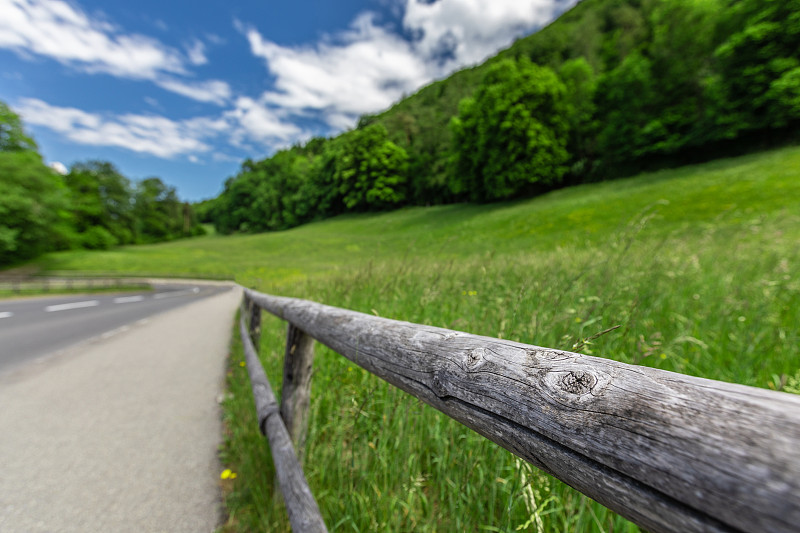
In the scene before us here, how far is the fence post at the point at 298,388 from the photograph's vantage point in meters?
2.36

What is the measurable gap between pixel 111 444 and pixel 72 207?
A: 4191 centimetres

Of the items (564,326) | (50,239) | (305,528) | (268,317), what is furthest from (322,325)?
(50,239)

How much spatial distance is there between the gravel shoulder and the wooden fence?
8.06 ft

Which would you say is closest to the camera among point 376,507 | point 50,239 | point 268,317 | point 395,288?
point 376,507

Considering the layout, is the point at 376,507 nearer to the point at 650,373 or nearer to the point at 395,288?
the point at 650,373

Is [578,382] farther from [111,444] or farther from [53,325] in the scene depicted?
[53,325]

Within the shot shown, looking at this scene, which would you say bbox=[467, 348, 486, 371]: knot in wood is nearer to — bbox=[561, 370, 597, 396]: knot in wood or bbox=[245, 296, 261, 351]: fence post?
bbox=[561, 370, 597, 396]: knot in wood

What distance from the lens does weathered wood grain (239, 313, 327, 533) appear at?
62.7 inches

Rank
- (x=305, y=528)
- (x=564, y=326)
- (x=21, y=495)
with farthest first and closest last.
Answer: (x=21, y=495) → (x=564, y=326) → (x=305, y=528)

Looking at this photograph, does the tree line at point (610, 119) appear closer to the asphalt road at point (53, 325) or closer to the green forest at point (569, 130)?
the green forest at point (569, 130)

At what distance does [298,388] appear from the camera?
94.5 inches

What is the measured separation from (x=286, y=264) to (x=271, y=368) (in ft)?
16.3

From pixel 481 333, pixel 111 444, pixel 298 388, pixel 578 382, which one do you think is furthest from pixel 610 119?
pixel 111 444

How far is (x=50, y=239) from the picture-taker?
30.7 meters
